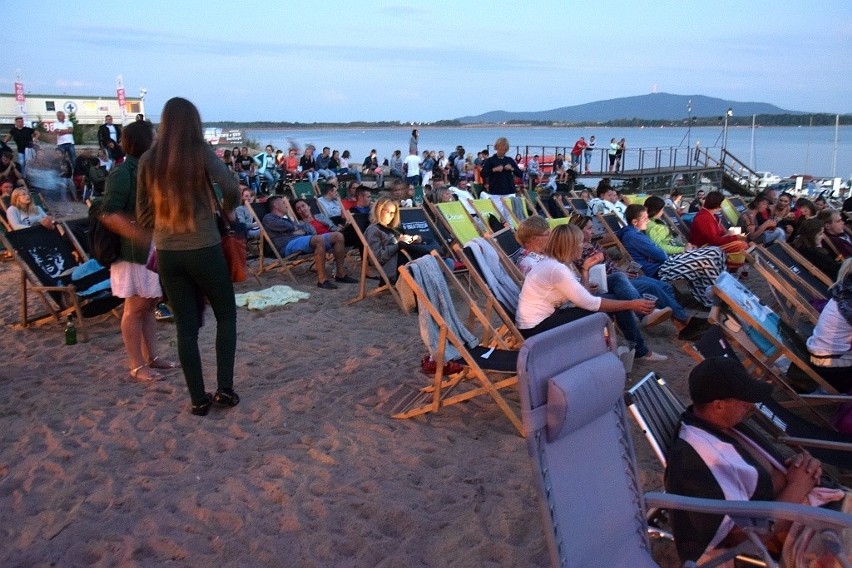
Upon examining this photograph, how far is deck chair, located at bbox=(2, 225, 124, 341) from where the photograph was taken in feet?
16.5

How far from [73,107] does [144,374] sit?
28812mm

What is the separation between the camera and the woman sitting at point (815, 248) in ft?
20.2

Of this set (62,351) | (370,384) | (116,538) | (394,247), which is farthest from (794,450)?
(62,351)

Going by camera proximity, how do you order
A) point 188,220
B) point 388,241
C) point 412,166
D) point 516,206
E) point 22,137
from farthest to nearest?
point 412,166, point 22,137, point 516,206, point 388,241, point 188,220

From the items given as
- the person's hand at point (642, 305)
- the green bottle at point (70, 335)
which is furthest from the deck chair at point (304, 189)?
the person's hand at point (642, 305)

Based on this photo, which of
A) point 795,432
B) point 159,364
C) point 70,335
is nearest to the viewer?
point 795,432

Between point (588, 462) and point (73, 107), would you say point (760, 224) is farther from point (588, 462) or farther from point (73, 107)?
point (73, 107)

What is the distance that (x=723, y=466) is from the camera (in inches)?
81.8

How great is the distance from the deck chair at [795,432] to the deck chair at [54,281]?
412 centimetres

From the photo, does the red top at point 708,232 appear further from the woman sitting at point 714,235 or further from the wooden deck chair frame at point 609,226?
the wooden deck chair frame at point 609,226

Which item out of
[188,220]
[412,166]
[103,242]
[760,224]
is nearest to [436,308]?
[188,220]

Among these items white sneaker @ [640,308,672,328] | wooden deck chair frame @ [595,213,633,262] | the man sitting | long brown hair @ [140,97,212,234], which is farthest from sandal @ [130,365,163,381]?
wooden deck chair frame @ [595,213,633,262]

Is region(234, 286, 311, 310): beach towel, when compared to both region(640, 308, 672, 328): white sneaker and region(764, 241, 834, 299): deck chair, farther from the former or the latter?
region(764, 241, 834, 299): deck chair

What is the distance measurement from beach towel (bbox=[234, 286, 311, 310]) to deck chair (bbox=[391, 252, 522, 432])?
232 cm
